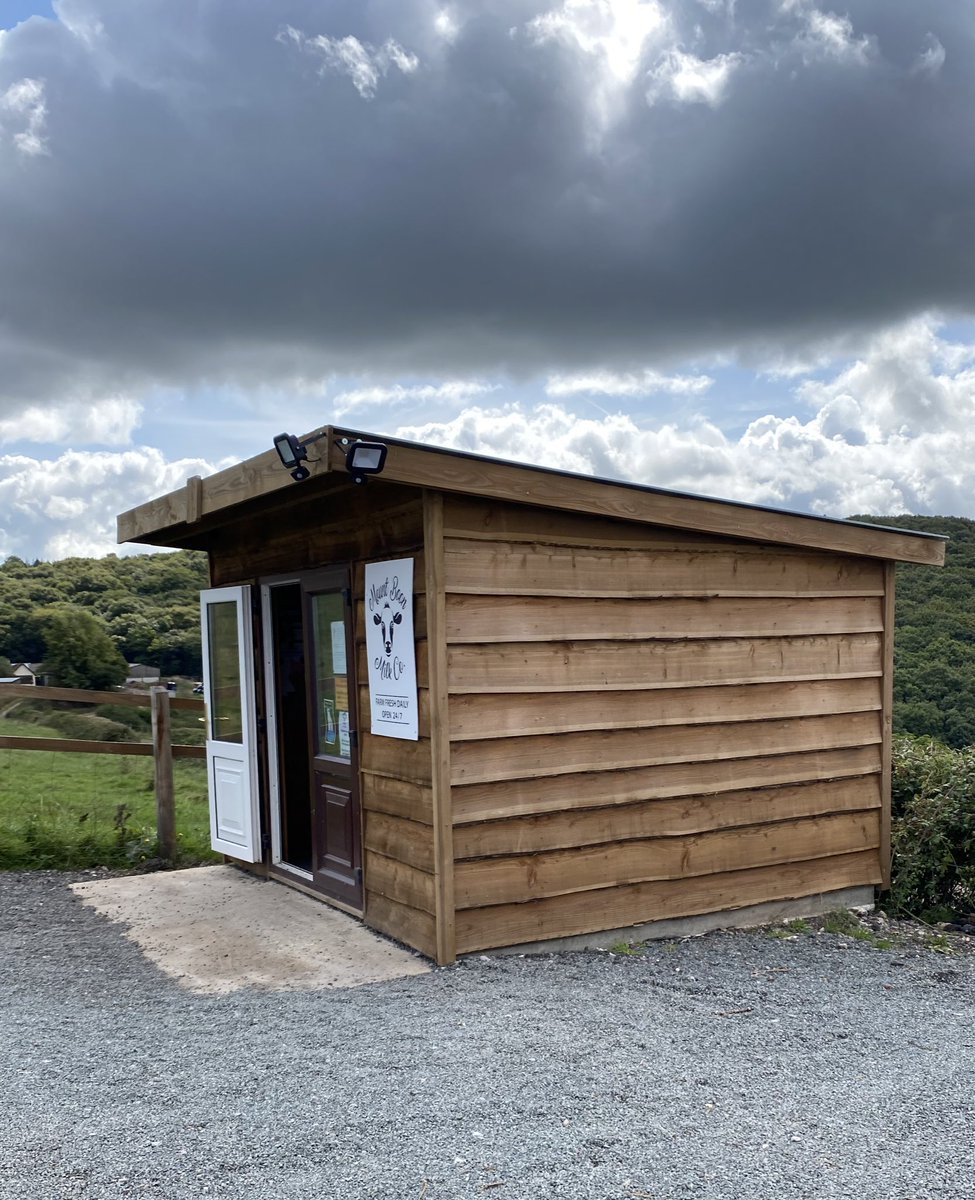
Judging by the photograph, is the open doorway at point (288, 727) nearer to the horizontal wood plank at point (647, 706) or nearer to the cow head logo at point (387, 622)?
the cow head logo at point (387, 622)

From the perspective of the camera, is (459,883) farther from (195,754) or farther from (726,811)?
(195,754)

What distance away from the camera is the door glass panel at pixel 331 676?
5898 millimetres

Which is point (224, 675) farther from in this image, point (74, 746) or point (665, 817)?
point (665, 817)

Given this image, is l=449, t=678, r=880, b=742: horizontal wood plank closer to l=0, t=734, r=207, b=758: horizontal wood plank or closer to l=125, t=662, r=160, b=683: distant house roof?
l=0, t=734, r=207, b=758: horizontal wood plank

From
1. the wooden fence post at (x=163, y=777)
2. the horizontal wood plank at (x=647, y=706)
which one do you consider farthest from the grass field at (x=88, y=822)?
the horizontal wood plank at (x=647, y=706)

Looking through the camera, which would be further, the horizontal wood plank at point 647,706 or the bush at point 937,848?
the bush at point 937,848

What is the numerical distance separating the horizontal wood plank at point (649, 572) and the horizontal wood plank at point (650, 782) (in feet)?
3.27

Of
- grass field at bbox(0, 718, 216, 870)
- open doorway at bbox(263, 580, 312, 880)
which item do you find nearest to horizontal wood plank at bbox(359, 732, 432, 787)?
open doorway at bbox(263, 580, 312, 880)

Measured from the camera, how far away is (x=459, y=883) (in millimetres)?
5012

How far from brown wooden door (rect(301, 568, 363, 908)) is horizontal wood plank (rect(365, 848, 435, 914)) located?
16 cm

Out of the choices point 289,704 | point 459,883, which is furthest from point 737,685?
point 289,704

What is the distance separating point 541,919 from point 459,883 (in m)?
0.58

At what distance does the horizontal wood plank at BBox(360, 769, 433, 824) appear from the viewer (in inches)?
199

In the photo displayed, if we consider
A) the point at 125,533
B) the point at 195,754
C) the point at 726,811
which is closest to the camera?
the point at 726,811
